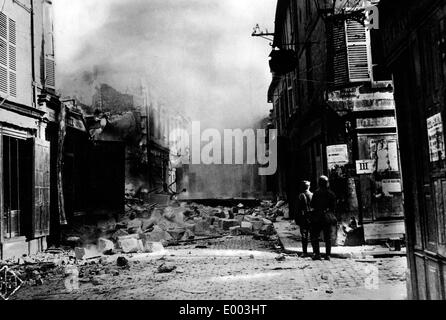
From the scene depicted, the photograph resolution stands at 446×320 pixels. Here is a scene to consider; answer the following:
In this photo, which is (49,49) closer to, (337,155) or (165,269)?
(165,269)

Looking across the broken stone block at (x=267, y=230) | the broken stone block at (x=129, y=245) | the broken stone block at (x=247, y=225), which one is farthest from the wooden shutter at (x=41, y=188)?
the broken stone block at (x=267, y=230)

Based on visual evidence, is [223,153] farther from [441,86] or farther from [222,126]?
[441,86]

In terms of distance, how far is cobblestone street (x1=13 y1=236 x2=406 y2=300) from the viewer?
5.87 m

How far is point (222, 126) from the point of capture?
38.3m

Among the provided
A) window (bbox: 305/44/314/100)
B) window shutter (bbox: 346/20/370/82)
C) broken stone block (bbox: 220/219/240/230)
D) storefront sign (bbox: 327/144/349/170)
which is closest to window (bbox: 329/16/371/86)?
window shutter (bbox: 346/20/370/82)

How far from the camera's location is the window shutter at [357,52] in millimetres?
10867

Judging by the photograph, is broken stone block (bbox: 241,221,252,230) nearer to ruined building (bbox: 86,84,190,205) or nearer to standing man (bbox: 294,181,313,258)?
standing man (bbox: 294,181,313,258)

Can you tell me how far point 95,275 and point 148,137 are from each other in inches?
733

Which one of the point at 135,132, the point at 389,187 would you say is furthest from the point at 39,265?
the point at 135,132

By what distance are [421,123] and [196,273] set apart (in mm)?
4847

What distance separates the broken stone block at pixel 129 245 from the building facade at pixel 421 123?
714 cm

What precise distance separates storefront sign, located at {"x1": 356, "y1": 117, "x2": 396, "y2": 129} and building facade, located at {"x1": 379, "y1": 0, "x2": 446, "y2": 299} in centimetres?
523

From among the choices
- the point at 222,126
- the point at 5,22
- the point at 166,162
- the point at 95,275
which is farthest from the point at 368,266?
the point at 222,126

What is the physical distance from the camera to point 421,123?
4.62 metres
